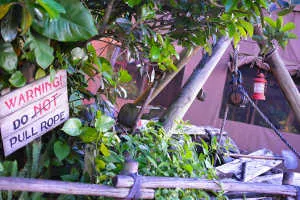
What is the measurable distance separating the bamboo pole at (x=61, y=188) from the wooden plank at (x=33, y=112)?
0.90ft

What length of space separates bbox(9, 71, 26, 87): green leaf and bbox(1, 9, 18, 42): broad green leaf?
11.5 inches

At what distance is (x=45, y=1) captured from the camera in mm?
960

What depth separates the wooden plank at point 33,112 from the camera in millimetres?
1396

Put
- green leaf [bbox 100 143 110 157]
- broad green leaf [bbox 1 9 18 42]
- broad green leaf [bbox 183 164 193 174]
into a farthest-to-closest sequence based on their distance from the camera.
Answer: broad green leaf [bbox 183 164 193 174] < green leaf [bbox 100 143 110 157] < broad green leaf [bbox 1 9 18 42]

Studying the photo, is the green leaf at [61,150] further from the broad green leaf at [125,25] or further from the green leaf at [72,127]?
the broad green leaf at [125,25]

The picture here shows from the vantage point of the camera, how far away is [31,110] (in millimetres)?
1476

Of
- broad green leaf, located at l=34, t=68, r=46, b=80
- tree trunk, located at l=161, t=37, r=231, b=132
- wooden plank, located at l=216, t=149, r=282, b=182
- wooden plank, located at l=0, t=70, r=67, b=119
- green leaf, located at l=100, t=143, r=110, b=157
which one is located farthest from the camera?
wooden plank, located at l=216, t=149, r=282, b=182

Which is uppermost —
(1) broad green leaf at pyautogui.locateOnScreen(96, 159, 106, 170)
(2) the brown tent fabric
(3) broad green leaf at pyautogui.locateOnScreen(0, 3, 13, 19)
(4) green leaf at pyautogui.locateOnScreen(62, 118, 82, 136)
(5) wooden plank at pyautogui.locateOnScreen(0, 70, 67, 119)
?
(3) broad green leaf at pyautogui.locateOnScreen(0, 3, 13, 19)

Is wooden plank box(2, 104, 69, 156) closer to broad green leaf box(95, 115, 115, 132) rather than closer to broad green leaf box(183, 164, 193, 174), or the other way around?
broad green leaf box(95, 115, 115, 132)

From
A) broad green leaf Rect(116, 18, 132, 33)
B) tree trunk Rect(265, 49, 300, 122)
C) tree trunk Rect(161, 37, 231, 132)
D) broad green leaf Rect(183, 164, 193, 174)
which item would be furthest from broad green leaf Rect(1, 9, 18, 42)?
tree trunk Rect(265, 49, 300, 122)

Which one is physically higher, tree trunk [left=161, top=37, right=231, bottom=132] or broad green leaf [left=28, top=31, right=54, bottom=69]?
broad green leaf [left=28, top=31, right=54, bottom=69]

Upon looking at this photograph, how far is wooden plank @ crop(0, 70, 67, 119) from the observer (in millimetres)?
1391

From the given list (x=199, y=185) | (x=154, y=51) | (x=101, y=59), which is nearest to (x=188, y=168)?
(x=199, y=185)

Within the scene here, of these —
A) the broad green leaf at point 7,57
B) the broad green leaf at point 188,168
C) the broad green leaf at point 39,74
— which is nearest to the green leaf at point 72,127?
the broad green leaf at point 39,74
